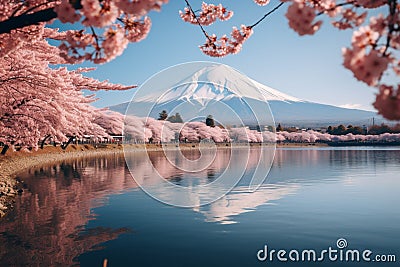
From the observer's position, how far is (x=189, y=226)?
9617mm

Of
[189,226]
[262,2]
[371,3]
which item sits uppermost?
[262,2]

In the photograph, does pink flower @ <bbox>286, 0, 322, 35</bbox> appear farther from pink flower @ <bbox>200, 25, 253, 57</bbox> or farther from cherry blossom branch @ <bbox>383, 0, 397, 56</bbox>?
pink flower @ <bbox>200, 25, 253, 57</bbox>

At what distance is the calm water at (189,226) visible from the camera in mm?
7277

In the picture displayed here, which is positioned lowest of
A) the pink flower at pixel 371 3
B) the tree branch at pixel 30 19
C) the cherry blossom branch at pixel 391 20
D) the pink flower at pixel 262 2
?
the cherry blossom branch at pixel 391 20

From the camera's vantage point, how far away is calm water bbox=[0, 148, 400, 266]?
728 centimetres

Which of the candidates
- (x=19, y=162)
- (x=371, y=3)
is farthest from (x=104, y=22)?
(x=19, y=162)

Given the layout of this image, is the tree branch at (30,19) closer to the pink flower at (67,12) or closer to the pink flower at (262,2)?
the pink flower at (67,12)

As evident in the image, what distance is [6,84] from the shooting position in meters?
12.8

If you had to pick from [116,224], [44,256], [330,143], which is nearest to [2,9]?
[44,256]

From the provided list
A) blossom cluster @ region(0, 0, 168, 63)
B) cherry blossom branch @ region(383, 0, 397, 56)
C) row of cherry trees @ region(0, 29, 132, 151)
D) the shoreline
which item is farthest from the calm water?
cherry blossom branch @ region(383, 0, 397, 56)

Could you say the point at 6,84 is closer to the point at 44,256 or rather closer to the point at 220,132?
the point at 44,256

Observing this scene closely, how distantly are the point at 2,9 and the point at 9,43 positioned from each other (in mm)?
1703

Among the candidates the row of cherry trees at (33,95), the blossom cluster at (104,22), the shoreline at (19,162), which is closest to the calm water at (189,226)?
the shoreline at (19,162)

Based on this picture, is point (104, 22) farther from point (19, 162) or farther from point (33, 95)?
point (19, 162)
